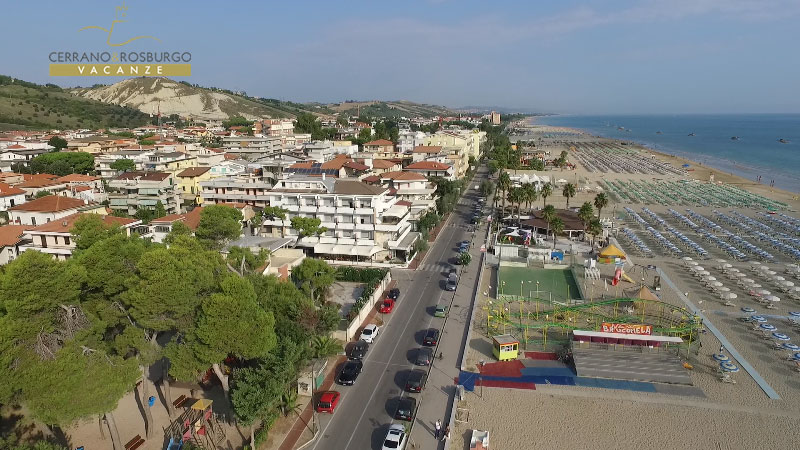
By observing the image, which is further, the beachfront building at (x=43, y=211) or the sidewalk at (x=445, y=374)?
the beachfront building at (x=43, y=211)

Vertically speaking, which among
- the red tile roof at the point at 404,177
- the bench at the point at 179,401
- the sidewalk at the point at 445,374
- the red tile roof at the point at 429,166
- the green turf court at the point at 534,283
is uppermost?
the red tile roof at the point at 429,166

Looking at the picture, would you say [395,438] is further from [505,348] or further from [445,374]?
[505,348]

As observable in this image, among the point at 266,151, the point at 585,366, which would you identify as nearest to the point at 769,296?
the point at 585,366

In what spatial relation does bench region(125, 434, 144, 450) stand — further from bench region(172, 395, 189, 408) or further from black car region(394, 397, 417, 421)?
black car region(394, 397, 417, 421)

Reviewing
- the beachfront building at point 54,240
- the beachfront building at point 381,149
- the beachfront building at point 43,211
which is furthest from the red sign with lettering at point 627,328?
the beachfront building at point 381,149

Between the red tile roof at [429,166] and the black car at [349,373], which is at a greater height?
the red tile roof at [429,166]

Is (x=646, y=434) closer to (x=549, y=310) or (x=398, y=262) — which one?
(x=549, y=310)

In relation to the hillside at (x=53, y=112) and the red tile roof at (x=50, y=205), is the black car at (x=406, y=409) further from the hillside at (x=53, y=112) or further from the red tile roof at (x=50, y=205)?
the hillside at (x=53, y=112)

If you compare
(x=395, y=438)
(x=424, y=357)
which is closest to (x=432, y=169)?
(x=424, y=357)
